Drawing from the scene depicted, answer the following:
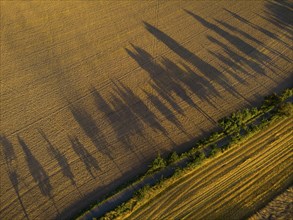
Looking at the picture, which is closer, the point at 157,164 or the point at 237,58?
the point at 157,164

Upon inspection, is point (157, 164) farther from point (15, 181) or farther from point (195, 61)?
point (195, 61)

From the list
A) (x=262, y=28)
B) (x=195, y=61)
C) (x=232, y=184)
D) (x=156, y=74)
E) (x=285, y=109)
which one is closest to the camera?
(x=232, y=184)

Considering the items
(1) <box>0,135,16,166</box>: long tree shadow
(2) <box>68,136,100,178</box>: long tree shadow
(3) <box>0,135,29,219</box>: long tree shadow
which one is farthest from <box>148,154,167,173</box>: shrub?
(1) <box>0,135,16,166</box>: long tree shadow

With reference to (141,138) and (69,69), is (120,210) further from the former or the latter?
(69,69)

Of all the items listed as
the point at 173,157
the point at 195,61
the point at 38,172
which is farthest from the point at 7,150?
the point at 195,61

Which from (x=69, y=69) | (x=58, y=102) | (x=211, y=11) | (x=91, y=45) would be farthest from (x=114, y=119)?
(x=211, y=11)

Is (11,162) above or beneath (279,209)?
above

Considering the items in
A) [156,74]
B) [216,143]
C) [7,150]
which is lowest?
[216,143]
